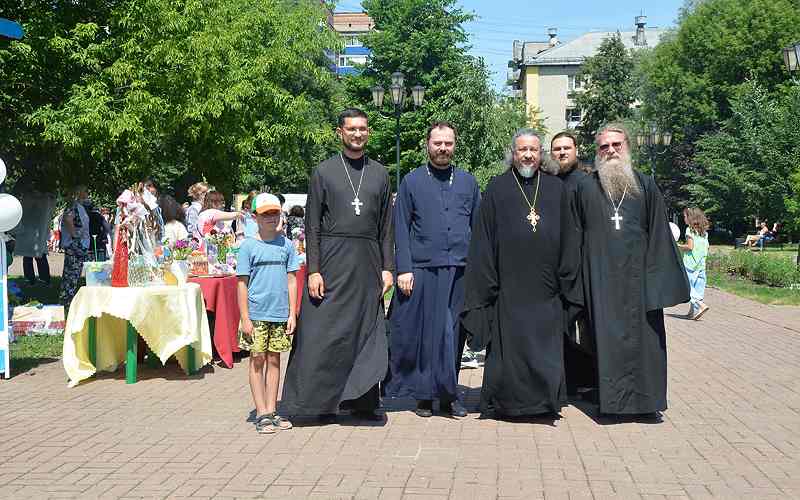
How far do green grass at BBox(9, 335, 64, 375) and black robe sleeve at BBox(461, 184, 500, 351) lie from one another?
4.98 m

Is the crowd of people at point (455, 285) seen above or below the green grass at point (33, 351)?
above

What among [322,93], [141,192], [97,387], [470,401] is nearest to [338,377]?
[470,401]

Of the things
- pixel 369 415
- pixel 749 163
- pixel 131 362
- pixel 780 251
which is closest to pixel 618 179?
pixel 369 415

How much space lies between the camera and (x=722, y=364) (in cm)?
1018

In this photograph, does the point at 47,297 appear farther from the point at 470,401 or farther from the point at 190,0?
the point at 470,401

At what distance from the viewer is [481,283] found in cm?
714

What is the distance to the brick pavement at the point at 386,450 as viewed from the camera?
17.6 ft

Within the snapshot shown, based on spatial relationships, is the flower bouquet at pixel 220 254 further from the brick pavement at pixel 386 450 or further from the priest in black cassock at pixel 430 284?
the priest in black cassock at pixel 430 284

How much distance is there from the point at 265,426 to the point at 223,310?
364 cm

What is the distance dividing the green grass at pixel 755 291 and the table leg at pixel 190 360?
12.4 m

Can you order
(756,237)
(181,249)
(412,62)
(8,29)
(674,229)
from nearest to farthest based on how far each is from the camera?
(8,29)
(181,249)
(674,229)
(756,237)
(412,62)

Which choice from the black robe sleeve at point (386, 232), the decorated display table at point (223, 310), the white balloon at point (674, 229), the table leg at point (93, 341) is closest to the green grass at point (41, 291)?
the decorated display table at point (223, 310)

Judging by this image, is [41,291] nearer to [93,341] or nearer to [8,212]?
[8,212]

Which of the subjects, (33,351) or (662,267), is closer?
(662,267)
